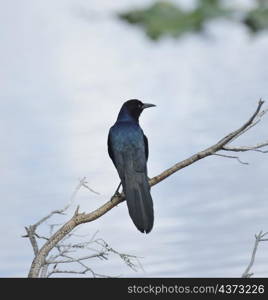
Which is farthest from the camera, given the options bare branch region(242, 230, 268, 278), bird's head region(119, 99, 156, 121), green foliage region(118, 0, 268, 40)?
bird's head region(119, 99, 156, 121)

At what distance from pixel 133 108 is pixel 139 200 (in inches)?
87.6

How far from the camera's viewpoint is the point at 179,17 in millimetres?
1080

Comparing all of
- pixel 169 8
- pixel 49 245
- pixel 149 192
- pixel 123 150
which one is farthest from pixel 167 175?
pixel 169 8

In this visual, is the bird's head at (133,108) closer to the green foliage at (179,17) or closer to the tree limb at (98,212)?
the tree limb at (98,212)

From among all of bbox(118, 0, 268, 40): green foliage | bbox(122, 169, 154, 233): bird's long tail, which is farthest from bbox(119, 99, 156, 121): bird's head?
bbox(118, 0, 268, 40): green foliage

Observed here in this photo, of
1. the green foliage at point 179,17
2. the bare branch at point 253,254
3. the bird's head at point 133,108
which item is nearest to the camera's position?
the green foliage at point 179,17

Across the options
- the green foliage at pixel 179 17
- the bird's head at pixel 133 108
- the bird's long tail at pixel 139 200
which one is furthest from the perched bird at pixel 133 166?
the green foliage at pixel 179 17

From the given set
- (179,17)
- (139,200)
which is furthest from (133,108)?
(179,17)

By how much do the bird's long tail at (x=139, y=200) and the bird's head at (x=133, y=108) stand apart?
1.81 meters

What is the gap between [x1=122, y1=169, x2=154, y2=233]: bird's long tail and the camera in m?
5.87

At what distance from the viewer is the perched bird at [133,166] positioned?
593 centimetres

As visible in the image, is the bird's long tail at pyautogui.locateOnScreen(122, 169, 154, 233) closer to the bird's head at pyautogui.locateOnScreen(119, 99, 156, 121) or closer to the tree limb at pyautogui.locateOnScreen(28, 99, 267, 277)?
the tree limb at pyautogui.locateOnScreen(28, 99, 267, 277)

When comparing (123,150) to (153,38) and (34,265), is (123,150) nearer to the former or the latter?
(34,265)

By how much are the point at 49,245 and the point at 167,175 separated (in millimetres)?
1520
